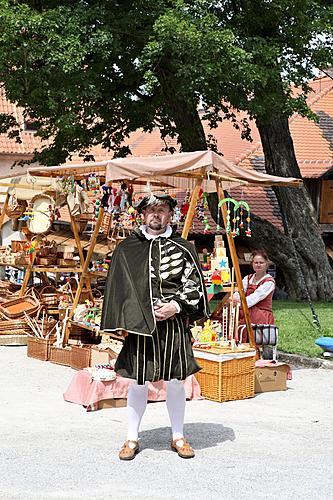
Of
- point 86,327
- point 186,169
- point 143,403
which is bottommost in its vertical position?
point 143,403

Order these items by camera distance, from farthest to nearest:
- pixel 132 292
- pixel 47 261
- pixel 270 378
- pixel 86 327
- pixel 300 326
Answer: pixel 300 326 < pixel 47 261 < pixel 86 327 < pixel 270 378 < pixel 132 292

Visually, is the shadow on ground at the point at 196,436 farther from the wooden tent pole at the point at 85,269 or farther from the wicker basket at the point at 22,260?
the wicker basket at the point at 22,260

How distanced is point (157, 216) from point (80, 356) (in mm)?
4485

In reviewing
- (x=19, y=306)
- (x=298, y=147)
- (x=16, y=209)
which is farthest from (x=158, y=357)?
(x=298, y=147)

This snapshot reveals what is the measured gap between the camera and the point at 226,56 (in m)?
16.4

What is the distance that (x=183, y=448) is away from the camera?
646 centimetres

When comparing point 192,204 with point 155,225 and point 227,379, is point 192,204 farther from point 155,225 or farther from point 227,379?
point 155,225

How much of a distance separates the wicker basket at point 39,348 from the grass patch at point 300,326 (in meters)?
3.22

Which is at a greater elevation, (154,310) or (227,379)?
(154,310)

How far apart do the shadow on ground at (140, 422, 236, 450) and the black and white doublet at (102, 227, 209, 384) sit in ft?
2.19

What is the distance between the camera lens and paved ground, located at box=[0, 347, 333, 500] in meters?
A: 5.68

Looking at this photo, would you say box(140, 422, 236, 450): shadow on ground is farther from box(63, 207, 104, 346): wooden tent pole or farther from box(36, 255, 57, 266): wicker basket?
box(36, 255, 57, 266): wicker basket

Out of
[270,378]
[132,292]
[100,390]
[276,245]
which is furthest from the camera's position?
[276,245]

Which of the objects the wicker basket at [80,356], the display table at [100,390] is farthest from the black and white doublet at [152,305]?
the wicker basket at [80,356]
